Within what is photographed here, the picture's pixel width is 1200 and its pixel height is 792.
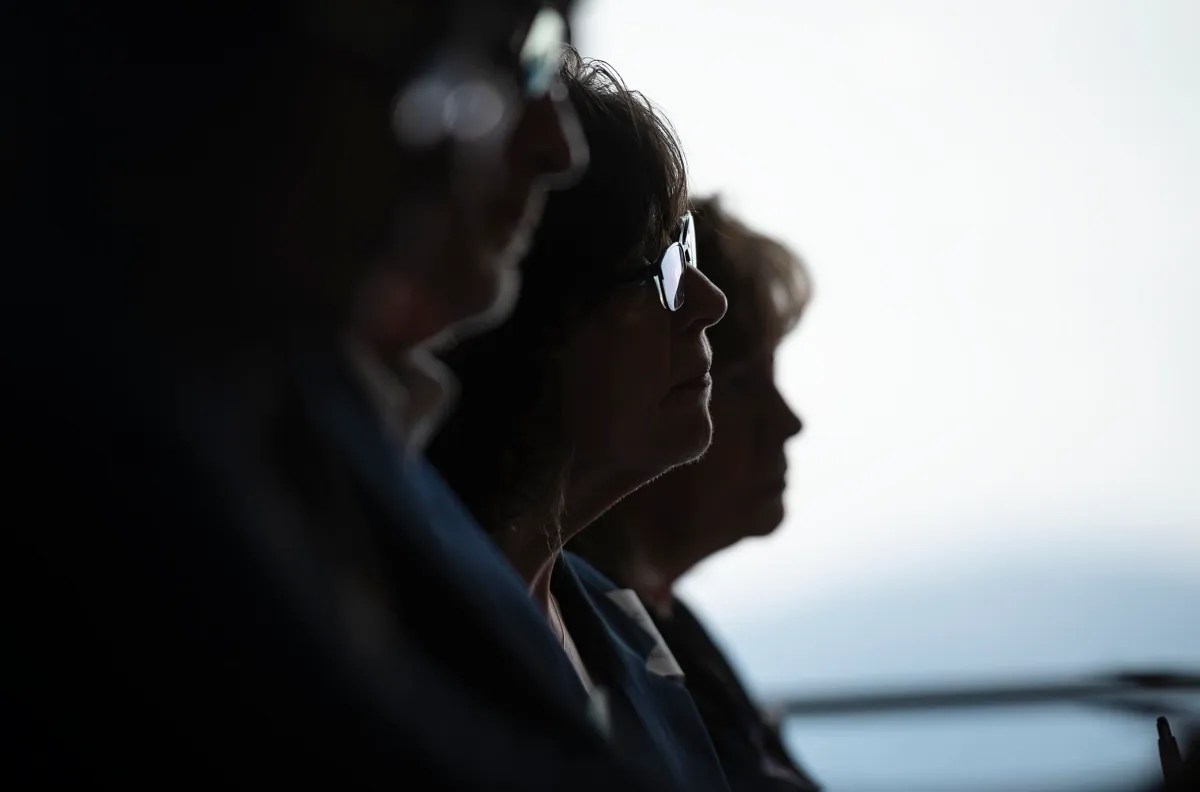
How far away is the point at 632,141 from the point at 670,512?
74 cm

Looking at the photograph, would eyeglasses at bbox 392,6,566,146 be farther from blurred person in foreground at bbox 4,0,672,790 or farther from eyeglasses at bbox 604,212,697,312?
eyeglasses at bbox 604,212,697,312

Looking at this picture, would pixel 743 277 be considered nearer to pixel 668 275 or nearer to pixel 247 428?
pixel 668 275

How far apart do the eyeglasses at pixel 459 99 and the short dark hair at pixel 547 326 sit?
625 mm

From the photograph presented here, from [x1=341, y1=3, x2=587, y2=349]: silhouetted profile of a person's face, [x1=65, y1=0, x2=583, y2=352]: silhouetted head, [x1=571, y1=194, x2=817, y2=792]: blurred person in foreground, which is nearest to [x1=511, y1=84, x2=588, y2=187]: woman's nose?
[x1=341, y1=3, x2=587, y2=349]: silhouetted profile of a person's face

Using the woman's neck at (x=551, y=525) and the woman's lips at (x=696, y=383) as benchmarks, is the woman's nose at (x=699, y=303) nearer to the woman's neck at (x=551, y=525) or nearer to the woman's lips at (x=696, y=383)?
the woman's lips at (x=696, y=383)

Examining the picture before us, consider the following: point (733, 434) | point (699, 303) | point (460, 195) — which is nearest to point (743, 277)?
point (733, 434)

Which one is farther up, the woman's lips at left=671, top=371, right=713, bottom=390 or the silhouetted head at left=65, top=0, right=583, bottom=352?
the silhouetted head at left=65, top=0, right=583, bottom=352

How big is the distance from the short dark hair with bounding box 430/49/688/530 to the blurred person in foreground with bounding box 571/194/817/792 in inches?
19.3

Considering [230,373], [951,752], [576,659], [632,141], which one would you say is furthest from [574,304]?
[951,752]

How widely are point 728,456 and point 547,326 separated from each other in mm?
730

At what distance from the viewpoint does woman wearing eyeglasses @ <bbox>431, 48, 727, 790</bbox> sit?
1.13 metres

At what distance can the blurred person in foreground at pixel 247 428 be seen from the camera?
0.38 meters

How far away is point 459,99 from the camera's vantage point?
0.44m

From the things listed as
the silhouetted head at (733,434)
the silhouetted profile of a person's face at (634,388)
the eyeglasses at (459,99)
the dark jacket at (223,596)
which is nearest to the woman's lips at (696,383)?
the silhouetted profile of a person's face at (634,388)
